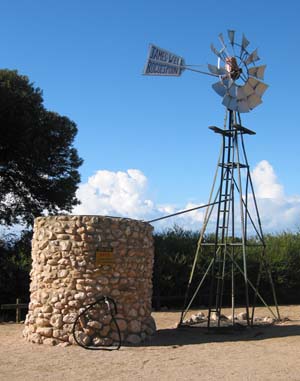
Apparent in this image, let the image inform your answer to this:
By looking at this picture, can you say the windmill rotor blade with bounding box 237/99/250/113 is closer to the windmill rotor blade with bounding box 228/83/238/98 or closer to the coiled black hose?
the windmill rotor blade with bounding box 228/83/238/98

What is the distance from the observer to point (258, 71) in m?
13.7

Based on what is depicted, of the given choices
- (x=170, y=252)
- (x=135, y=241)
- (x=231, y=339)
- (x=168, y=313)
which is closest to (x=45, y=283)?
(x=135, y=241)

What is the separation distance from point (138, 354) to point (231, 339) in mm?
2529

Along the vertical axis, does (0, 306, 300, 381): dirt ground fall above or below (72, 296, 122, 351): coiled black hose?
below

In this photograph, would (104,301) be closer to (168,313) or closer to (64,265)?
(64,265)

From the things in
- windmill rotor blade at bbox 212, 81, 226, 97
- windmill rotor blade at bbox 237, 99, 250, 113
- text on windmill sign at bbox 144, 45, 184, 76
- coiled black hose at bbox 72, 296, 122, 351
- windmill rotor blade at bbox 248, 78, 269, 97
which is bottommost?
coiled black hose at bbox 72, 296, 122, 351

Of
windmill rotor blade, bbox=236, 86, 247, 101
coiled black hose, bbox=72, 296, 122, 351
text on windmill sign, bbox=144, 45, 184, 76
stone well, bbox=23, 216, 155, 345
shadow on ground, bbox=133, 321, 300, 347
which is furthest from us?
windmill rotor blade, bbox=236, 86, 247, 101

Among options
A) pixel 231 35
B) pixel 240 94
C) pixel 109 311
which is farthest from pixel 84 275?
pixel 231 35

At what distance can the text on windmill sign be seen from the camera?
42.2 ft

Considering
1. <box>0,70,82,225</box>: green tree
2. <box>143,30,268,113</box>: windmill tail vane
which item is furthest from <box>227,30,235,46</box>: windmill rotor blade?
<box>0,70,82,225</box>: green tree

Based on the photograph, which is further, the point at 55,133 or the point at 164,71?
the point at 55,133

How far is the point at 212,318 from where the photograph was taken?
1476 cm

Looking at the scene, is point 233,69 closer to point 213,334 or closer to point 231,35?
point 231,35

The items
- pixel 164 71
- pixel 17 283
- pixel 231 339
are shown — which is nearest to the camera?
pixel 231 339
